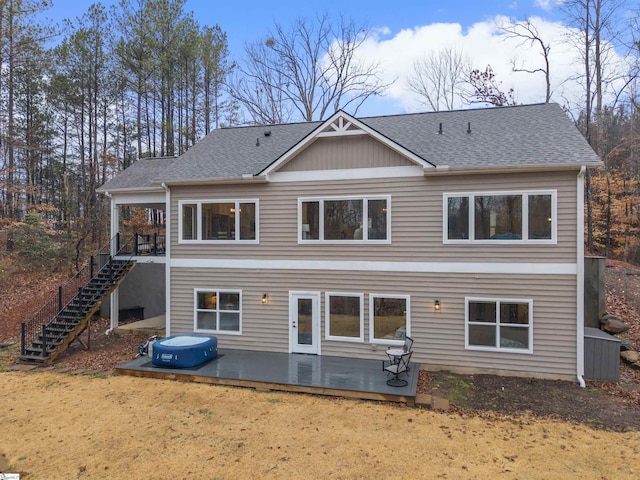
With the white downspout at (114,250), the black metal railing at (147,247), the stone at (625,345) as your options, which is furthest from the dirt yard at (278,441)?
the black metal railing at (147,247)

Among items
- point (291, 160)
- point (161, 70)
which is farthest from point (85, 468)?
point (161, 70)

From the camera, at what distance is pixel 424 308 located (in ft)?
30.9

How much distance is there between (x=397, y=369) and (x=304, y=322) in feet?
10.0

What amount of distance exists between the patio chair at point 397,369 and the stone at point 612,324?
233 inches

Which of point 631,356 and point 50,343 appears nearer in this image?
point 631,356

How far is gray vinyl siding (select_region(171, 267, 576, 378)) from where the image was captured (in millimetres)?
8625

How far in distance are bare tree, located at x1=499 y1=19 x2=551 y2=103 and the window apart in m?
18.3

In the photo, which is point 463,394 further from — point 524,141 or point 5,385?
point 5,385

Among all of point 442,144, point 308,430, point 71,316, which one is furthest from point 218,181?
point 308,430

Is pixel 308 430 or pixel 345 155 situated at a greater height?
pixel 345 155

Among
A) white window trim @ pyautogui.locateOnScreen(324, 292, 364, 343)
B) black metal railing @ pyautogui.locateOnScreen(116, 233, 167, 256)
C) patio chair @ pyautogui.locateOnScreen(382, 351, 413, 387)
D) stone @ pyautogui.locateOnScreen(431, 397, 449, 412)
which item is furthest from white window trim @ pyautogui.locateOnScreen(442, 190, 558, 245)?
black metal railing @ pyautogui.locateOnScreen(116, 233, 167, 256)

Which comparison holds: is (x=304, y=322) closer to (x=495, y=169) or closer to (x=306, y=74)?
(x=495, y=169)

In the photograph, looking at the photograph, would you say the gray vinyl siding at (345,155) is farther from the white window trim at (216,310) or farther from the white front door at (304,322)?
the white window trim at (216,310)

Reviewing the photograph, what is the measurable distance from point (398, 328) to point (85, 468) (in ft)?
23.0
